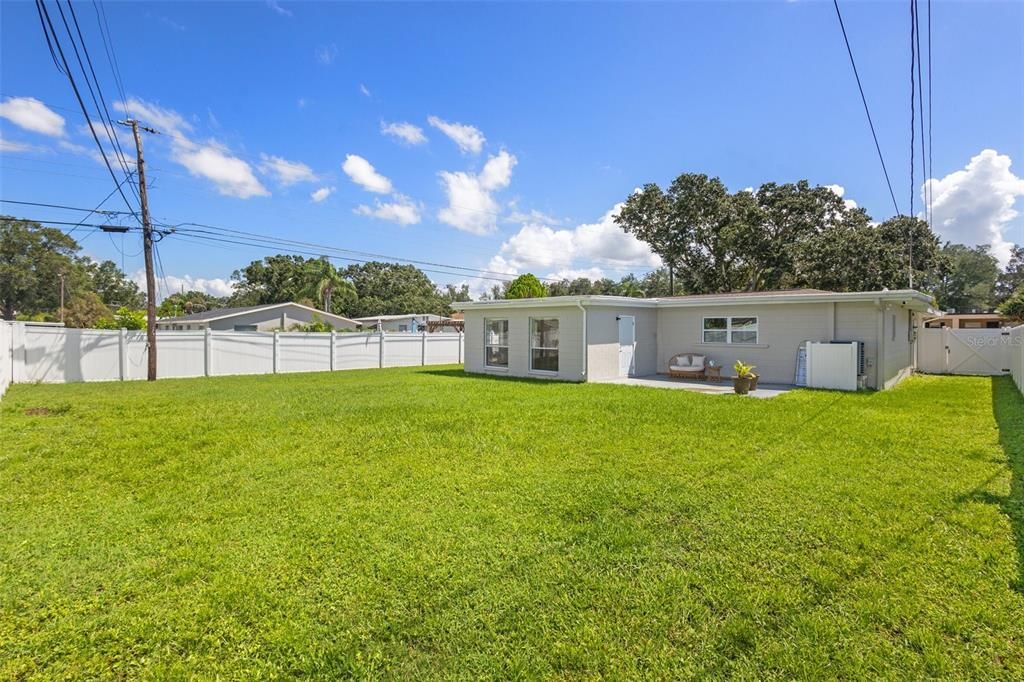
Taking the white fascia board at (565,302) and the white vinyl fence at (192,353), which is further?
the white vinyl fence at (192,353)

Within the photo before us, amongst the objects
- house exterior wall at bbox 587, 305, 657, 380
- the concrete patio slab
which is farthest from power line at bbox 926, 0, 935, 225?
house exterior wall at bbox 587, 305, 657, 380

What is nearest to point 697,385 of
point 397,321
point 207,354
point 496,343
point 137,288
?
point 496,343

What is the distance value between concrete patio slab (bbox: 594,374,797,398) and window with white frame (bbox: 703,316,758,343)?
116 cm

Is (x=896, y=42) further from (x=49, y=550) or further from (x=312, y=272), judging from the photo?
(x=312, y=272)

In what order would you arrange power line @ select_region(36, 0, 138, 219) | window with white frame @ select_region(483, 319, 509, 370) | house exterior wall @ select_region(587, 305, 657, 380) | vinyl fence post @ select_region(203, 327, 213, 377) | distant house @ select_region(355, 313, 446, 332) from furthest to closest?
1. distant house @ select_region(355, 313, 446, 332)
2. vinyl fence post @ select_region(203, 327, 213, 377)
3. window with white frame @ select_region(483, 319, 509, 370)
4. house exterior wall @ select_region(587, 305, 657, 380)
5. power line @ select_region(36, 0, 138, 219)

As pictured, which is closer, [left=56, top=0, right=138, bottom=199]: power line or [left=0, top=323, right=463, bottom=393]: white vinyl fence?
[left=56, top=0, right=138, bottom=199]: power line

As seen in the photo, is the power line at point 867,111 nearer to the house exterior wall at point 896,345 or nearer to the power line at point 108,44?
the house exterior wall at point 896,345

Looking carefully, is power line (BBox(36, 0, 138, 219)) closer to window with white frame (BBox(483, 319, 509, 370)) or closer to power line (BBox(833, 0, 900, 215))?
power line (BBox(833, 0, 900, 215))

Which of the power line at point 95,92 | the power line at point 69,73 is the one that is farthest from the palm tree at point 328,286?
the power line at point 69,73

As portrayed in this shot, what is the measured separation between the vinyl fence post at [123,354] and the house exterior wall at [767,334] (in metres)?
16.5

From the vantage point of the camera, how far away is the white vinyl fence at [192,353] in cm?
1356

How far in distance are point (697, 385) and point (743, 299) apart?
2.76 m

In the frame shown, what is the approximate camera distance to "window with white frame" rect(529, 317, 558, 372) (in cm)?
1416

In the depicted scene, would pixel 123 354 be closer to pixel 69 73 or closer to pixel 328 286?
pixel 69 73
